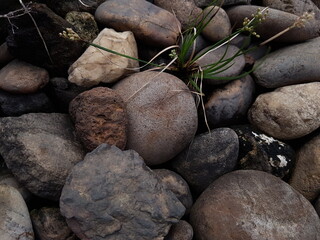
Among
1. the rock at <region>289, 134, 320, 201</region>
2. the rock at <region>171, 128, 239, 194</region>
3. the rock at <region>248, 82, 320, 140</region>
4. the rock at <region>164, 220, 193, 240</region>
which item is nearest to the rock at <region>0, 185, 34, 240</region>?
the rock at <region>164, 220, 193, 240</region>

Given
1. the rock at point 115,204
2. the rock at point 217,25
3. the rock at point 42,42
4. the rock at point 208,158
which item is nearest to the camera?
the rock at point 115,204

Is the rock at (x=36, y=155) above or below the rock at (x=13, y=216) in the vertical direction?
above

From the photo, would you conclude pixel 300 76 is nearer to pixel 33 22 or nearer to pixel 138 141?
pixel 138 141

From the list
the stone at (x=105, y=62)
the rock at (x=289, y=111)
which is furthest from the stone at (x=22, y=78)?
the rock at (x=289, y=111)

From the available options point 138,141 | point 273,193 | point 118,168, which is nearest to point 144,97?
point 138,141

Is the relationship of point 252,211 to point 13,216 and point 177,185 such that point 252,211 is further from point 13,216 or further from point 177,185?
point 13,216

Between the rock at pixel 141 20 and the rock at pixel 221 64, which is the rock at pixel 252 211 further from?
the rock at pixel 141 20

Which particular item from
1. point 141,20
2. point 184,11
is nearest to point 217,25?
point 184,11
